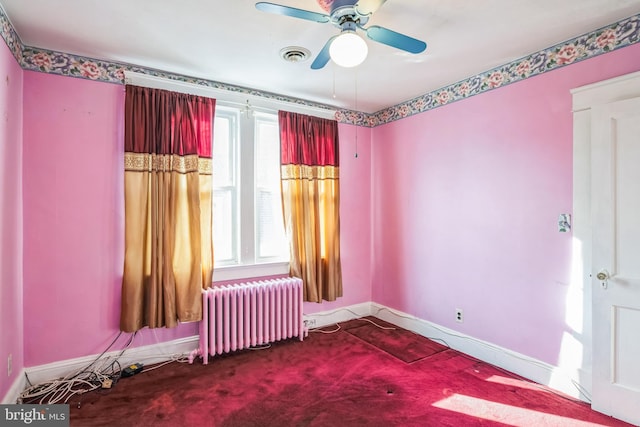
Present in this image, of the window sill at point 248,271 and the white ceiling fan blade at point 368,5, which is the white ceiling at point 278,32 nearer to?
the white ceiling fan blade at point 368,5

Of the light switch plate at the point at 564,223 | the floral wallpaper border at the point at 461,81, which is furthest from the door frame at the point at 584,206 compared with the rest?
the floral wallpaper border at the point at 461,81

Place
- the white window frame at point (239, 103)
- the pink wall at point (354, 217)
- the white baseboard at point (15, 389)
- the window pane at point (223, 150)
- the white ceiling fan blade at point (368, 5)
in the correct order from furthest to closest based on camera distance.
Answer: the pink wall at point (354, 217) < the window pane at point (223, 150) < the white window frame at point (239, 103) < the white baseboard at point (15, 389) < the white ceiling fan blade at point (368, 5)

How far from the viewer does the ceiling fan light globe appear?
169 cm

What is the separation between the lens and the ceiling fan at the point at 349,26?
64.6 inches

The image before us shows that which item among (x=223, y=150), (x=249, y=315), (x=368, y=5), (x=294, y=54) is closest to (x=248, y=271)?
(x=249, y=315)

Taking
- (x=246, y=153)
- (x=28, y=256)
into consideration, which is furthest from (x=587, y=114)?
(x=28, y=256)

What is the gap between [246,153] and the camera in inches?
135

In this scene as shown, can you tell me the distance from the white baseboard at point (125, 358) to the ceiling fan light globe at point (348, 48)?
277cm

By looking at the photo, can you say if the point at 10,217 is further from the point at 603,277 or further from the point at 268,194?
the point at 603,277

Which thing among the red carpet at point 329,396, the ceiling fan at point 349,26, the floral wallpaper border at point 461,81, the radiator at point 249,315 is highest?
the floral wallpaper border at point 461,81

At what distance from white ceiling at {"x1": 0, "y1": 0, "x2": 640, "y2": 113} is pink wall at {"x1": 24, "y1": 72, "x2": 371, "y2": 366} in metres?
0.42

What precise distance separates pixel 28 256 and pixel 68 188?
0.58 m

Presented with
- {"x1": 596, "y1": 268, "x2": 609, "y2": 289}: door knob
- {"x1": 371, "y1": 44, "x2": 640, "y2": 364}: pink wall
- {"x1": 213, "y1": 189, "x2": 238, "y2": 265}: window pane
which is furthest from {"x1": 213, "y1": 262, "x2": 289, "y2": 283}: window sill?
{"x1": 596, "y1": 268, "x2": 609, "y2": 289}: door knob

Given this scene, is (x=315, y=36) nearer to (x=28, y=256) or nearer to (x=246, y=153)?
(x=246, y=153)
